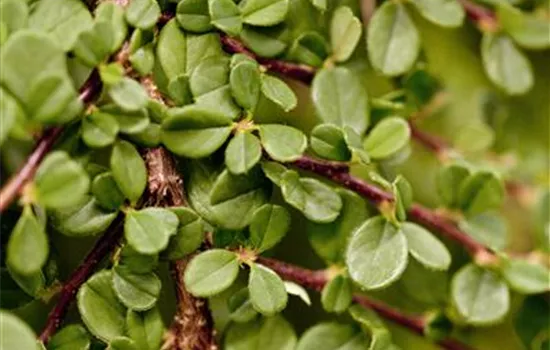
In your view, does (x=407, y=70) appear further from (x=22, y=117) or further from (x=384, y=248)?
(x=22, y=117)

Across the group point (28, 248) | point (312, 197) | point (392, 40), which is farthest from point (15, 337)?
point (392, 40)

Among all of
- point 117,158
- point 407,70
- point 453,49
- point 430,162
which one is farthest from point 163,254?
point 453,49

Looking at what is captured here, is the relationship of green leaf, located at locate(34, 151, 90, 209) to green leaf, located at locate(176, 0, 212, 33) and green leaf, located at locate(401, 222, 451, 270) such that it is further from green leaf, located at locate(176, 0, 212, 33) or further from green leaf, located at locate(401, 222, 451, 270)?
green leaf, located at locate(401, 222, 451, 270)

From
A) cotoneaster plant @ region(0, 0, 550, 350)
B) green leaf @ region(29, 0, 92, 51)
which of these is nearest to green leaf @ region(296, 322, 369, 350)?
cotoneaster plant @ region(0, 0, 550, 350)

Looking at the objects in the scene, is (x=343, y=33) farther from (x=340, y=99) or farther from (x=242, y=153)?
(x=242, y=153)

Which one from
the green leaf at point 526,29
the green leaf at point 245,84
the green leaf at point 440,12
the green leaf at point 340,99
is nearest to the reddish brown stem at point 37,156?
the green leaf at point 245,84
